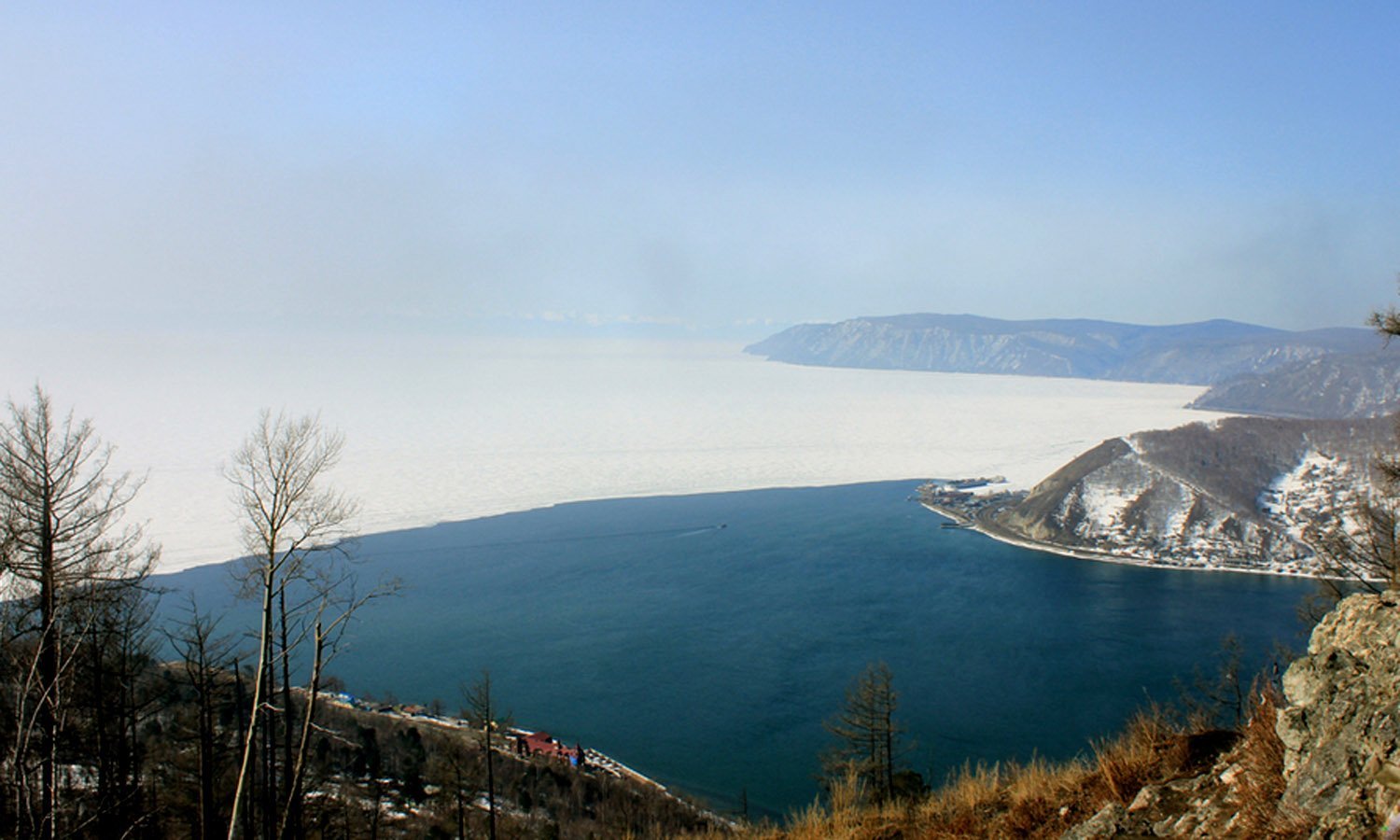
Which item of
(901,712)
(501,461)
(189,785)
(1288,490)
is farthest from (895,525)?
(189,785)

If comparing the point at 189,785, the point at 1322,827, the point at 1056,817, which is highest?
the point at 1322,827

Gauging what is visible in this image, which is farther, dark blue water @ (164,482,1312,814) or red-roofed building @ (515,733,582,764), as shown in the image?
dark blue water @ (164,482,1312,814)

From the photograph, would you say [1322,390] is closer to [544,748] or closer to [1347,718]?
[544,748]

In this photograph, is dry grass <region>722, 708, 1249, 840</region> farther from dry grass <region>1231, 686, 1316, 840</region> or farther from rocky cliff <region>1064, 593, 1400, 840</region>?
dry grass <region>1231, 686, 1316, 840</region>

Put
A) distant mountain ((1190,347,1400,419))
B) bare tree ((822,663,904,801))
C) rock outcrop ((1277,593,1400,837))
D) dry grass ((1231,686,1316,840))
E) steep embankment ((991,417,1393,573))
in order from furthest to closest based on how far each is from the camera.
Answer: distant mountain ((1190,347,1400,419)), steep embankment ((991,417,1393,573)), bare tree ((822,663,904,801)), dry grass ((1231,686,1316,840)), rock outcrop ((1277,593,1400,837))

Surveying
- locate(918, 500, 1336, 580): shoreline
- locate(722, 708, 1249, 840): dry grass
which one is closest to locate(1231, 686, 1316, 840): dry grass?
locate(722, 708, 1249, 840): dry grass

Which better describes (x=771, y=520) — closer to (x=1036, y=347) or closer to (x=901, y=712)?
(x=901, y=712)
